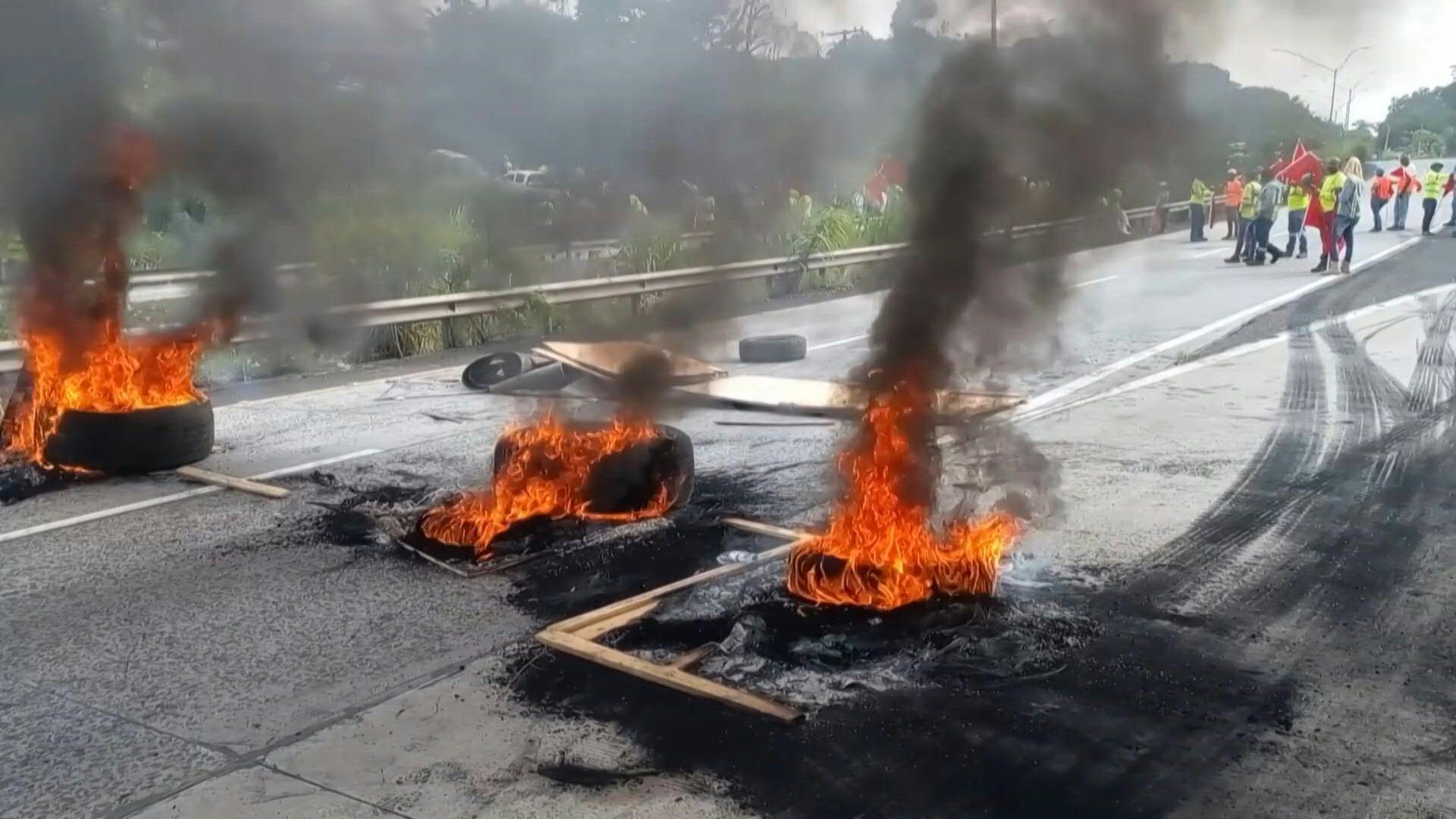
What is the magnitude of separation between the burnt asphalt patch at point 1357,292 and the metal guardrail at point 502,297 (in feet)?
14.5

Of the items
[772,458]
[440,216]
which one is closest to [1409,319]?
[772,458]

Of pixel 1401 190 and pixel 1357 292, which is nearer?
pixel 1357 292

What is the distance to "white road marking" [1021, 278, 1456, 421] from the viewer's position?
29.3ft

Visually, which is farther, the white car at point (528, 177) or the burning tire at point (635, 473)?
the white car at point (528, 177)

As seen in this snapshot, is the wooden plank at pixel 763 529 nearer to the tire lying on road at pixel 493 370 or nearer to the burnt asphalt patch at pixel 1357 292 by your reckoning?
A: the tire lying on road at pixel 493 370

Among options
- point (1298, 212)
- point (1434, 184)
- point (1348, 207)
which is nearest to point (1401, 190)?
point (1434, 184)

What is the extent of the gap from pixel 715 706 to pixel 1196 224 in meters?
22.4

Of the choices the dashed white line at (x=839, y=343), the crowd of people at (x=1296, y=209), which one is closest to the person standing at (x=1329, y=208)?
the crowd of people at (x=1296, y=209)

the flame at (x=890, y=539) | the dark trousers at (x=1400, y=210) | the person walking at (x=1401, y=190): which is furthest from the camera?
the dark trousers at (x=1400, y=210)

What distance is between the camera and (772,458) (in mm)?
7289

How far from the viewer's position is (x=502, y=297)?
1198 cm

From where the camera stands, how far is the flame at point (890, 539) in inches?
176

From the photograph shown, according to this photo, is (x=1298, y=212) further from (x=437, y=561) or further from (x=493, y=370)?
(x=437, y=561)

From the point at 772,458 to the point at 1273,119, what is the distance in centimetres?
345
